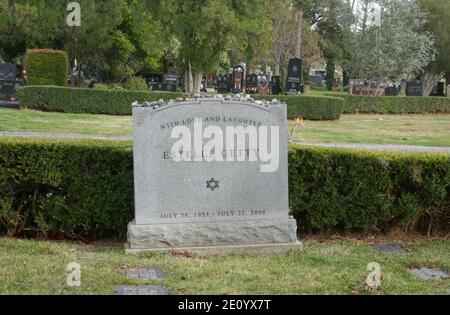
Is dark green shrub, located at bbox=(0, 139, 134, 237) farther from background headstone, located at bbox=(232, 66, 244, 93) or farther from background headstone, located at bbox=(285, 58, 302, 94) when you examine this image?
background headstone, located at bbox=(232, 66, 244, 93)

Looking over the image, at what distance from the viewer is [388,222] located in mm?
7703

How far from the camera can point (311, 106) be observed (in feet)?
81.5

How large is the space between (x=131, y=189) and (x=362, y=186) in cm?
279

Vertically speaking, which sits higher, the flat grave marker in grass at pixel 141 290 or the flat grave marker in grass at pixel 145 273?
the flat grave marker in grass at pixel 141 290

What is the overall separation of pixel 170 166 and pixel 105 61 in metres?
30.8

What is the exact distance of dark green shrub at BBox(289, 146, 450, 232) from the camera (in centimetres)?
740

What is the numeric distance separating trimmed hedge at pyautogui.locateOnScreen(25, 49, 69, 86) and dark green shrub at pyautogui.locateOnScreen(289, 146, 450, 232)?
20366 millimetres

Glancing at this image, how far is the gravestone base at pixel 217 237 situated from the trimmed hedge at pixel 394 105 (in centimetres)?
2312

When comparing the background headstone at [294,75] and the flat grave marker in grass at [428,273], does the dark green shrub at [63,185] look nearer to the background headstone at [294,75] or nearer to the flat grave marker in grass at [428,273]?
the flat grave marker in grass at [428,273]

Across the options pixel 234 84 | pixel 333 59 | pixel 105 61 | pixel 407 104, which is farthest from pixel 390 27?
pixel 333 59

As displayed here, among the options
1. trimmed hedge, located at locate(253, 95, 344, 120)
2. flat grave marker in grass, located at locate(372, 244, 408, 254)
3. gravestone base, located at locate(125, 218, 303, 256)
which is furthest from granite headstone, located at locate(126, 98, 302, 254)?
trimmed hedge, located at locate(253, 95, 344, 120)

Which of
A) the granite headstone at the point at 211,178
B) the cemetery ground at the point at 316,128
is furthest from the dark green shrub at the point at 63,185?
the cemetery ground at the point at 316,128

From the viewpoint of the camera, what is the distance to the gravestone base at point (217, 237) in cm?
659

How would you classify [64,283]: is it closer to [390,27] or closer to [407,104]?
[407,104]
